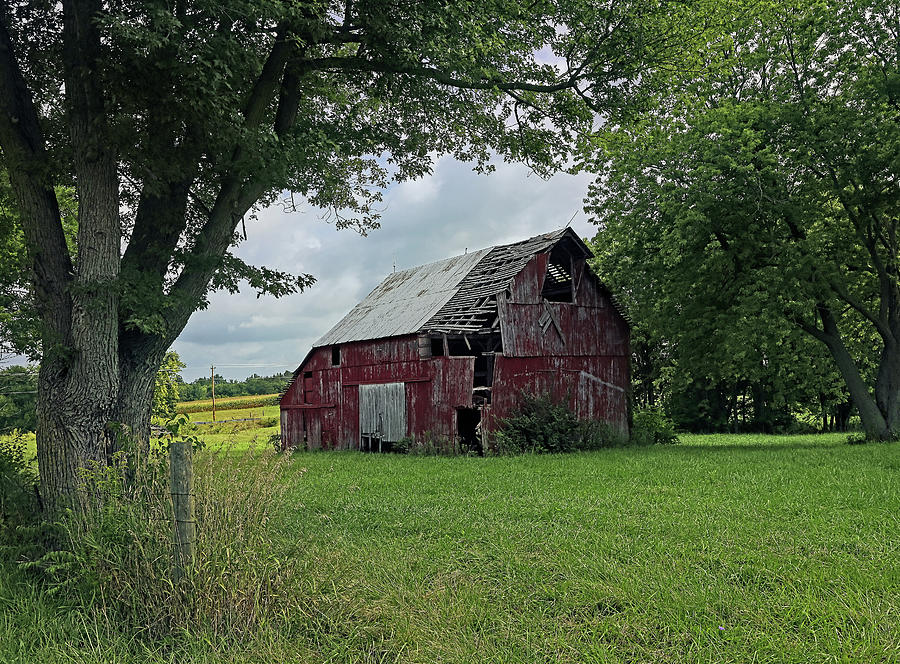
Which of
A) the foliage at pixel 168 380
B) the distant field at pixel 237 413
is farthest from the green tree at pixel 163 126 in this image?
the distant field at pixel 237 413

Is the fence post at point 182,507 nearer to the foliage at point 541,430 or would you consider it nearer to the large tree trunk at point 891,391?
the foliage at point 541,430

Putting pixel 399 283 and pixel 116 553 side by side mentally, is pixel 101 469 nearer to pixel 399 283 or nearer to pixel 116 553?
pixel 116 553

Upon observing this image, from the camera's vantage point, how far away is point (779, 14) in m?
21.6

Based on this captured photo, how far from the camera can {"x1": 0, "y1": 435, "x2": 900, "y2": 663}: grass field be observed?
17.1 feet

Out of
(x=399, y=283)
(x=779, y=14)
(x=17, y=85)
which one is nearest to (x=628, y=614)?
(x=17, y=85)

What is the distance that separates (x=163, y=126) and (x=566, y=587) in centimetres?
729

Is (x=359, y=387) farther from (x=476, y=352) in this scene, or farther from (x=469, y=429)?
(x=476, y=352)

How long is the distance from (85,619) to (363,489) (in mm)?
7958

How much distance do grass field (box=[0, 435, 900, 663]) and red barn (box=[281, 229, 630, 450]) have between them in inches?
409

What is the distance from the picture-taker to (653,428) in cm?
2659

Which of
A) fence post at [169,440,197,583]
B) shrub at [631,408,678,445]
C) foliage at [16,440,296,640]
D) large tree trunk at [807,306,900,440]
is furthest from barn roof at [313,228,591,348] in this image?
fence post at [169,440,197,583]

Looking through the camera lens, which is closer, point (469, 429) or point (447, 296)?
point (447, 296)

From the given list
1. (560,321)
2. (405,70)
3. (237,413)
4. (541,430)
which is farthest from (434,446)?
(237,413)

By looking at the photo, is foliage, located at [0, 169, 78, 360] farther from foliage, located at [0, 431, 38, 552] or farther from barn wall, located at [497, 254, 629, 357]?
barn wall, located at [497, 254, 629, 357]
